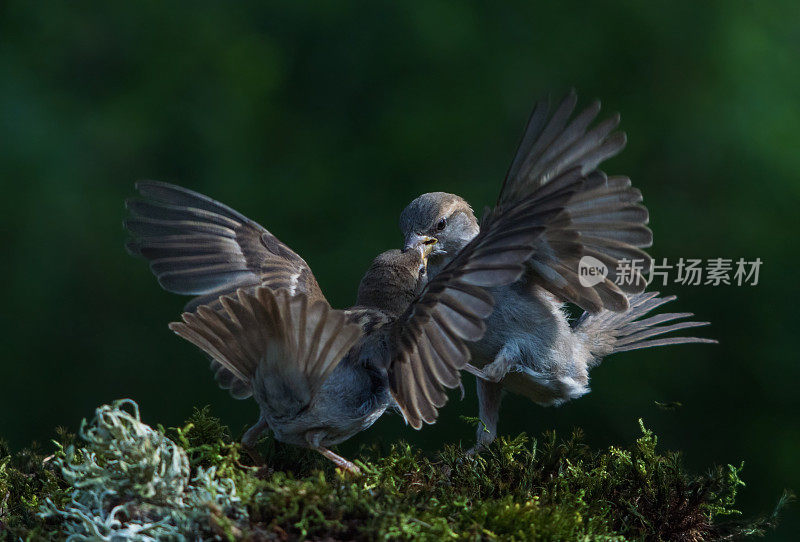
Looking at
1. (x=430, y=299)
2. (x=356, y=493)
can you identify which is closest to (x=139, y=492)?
(x=356, y=493)

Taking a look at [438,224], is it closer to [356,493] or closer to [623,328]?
[623,328]

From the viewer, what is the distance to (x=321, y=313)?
1604 mm

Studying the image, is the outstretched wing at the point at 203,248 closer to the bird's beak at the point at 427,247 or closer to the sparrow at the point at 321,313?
the sparrow at the point at 321,313

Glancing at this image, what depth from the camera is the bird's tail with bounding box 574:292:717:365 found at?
2492 mm

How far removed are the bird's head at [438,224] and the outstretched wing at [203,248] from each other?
329 millimetres

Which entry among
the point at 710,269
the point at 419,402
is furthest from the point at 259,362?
the point at 710,269

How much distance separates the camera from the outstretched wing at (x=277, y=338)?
1599 mm

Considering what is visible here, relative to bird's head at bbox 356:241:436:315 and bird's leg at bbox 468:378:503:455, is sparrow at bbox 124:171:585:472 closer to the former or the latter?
bird's head at bbox 356:241:436:315

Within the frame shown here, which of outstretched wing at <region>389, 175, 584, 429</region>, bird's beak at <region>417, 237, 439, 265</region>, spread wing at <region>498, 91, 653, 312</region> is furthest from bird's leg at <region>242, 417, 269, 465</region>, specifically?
spread wing at <region>498, 91, 653, 312</region>

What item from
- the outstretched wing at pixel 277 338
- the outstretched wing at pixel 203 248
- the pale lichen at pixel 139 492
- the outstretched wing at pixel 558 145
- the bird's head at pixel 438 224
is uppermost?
the outstretched wing at pixel 558 145

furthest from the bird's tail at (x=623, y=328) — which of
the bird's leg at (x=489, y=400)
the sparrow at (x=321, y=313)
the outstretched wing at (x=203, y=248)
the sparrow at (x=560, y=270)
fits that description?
the outstretched wing at (x=203, y=248)

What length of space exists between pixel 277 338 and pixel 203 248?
0.67 m

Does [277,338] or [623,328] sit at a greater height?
[623,328]

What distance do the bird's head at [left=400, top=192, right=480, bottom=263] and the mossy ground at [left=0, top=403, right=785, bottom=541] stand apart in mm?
653
